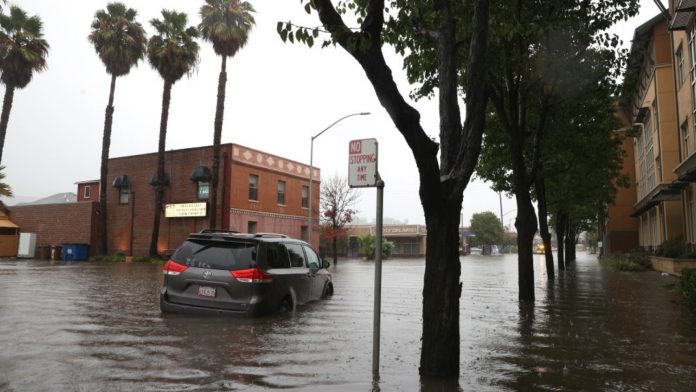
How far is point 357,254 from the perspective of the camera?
71.3 metres

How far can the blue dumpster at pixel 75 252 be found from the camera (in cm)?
3653

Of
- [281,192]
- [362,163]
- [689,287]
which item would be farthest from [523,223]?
[281,192]

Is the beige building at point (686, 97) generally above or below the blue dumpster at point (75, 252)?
above

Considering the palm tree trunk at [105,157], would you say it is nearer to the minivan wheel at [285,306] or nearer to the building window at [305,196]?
the building window at [305,196]

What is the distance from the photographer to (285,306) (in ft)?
32.8

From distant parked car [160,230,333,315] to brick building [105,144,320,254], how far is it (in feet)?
72.6

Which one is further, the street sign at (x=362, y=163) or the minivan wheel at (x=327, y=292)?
the minivan wheel at (x=327, y=292)

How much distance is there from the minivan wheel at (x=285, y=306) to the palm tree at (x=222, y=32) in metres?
20.6

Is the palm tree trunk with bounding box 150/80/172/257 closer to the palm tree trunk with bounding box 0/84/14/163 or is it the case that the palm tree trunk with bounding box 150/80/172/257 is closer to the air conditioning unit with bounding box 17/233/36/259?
the palm tree trunk with bounding box 0/84/14/163

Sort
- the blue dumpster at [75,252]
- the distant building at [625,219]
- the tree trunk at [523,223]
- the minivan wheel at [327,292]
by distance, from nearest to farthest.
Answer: the tree trunk at [523,223], the minivan wheel at [327,292], the blue dumpster at [75,252], the distant building at [625,219]

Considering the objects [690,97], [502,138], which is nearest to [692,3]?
[690,97]

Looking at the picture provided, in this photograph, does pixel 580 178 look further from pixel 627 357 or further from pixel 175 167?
pixel 175 167

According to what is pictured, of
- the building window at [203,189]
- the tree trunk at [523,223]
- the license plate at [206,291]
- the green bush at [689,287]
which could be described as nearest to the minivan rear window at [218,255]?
the license plate at [206,291]

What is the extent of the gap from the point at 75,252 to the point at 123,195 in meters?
5.00
